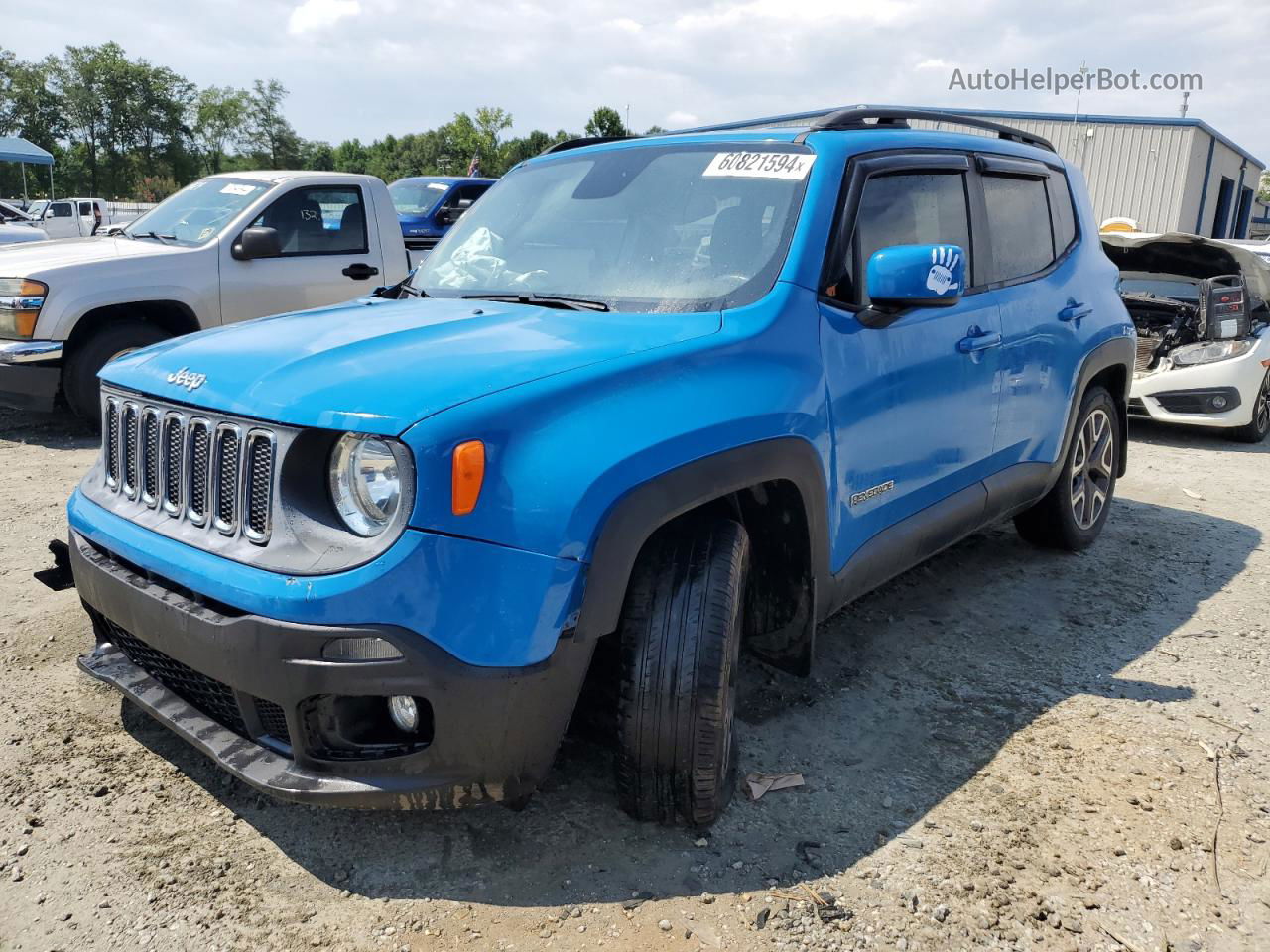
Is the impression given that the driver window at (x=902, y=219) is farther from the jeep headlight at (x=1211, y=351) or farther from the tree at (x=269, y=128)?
the tree at (x=269, y=128)

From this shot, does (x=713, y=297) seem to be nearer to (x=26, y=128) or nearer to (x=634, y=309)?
(x=634, y=309)

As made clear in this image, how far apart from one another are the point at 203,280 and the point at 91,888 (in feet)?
18.0

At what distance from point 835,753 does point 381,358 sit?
1787 millimetres

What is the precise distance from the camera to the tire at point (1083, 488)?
4.71m

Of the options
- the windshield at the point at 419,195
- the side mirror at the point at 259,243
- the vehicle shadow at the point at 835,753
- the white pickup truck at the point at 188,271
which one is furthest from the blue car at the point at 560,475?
the windshield at the point at 419,195

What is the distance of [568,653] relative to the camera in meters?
2.20

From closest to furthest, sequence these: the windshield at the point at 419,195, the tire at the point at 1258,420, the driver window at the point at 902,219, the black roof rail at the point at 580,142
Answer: the driver window at the point at 902,219
the black roof rail at the point at 580,142
the tire at the point at 1258,420
the windshield at the point at 419,195

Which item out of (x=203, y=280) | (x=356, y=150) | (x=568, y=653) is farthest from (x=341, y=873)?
(x=356, y=150)

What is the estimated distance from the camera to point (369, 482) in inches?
85.6

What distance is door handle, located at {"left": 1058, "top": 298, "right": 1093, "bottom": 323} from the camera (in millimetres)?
4254

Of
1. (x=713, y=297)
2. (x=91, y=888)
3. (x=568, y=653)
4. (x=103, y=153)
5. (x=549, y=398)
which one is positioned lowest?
(x=91, y=888)

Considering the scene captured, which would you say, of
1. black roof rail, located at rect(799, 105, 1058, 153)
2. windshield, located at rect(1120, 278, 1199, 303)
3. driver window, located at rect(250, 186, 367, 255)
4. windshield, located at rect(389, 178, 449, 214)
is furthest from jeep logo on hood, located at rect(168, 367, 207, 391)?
windshield, located at rect(389, 178, 449, 214)

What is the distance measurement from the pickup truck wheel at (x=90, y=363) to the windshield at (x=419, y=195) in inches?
265

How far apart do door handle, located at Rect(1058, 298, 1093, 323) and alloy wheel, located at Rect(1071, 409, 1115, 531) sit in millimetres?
549
